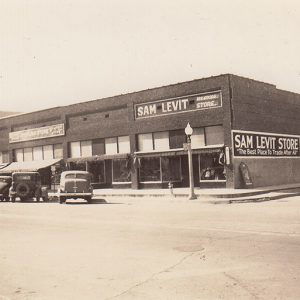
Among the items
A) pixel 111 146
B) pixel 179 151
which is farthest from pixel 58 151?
pixel 179 151

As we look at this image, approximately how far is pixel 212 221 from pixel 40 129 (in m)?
32.8

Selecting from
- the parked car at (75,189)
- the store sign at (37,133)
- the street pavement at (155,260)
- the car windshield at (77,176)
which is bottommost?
the street pavement at (155,260)

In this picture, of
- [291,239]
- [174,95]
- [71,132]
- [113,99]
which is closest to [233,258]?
[291,239]

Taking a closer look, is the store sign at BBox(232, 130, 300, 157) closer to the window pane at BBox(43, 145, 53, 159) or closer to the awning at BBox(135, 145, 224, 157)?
the awning at BBox(135, 145, 224, 157)

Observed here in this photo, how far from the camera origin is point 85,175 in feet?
92.8

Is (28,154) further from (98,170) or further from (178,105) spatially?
(178,105)

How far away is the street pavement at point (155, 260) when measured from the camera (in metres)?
6.80

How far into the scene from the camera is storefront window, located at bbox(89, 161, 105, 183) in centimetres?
4000

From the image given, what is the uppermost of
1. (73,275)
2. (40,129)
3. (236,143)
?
(40,129)

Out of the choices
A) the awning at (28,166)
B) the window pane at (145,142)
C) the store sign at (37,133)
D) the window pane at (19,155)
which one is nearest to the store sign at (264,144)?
the window pane at (145,142)

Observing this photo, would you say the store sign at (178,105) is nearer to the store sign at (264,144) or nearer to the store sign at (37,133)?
the store sign at (264,144)

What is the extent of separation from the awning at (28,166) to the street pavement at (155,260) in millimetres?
27612

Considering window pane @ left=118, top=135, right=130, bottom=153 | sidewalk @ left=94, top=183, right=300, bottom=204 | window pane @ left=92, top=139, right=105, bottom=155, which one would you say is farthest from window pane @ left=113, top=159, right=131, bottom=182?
sidewalk @ left=94, top=183, right=300, bottom=204

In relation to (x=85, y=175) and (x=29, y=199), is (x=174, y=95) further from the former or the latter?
(x=29, y=199)
